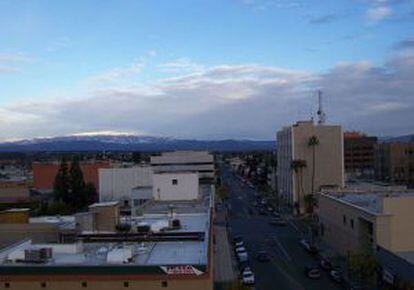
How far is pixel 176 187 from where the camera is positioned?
186 feet

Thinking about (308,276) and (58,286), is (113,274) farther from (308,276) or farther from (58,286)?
(308,276)

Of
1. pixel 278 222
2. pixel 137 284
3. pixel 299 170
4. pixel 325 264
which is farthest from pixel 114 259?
pixel 299 170

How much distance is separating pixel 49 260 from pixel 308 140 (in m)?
74.4

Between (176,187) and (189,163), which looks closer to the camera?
(176,187)

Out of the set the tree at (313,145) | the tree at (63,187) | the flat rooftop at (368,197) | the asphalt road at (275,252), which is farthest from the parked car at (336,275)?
the tree at (63,187)

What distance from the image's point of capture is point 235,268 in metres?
50.3

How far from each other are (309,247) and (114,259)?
117ft

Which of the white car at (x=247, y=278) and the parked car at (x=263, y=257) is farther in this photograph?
the parked car at (x=263, y=257)

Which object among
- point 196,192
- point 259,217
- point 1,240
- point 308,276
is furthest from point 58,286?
point 259,217

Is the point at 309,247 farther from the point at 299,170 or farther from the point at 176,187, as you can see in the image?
the point at 299,170

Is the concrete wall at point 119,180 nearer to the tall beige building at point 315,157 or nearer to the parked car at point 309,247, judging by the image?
the tall beige building at point 315,157

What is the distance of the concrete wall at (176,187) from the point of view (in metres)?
56.2

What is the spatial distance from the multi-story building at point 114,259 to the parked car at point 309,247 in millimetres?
23821

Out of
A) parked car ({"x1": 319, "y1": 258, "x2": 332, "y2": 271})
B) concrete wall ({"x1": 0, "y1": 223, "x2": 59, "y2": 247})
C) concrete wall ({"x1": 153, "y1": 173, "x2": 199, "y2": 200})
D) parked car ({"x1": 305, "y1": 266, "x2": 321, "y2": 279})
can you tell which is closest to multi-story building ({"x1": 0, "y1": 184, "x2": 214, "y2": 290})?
concrete wall ({"x1": 0, "y1": 223, "x2": 59, "y2": 247})
